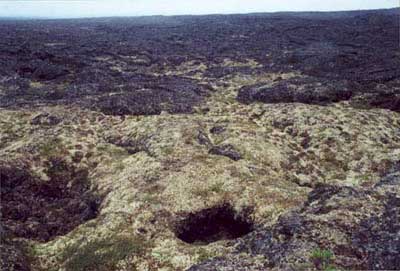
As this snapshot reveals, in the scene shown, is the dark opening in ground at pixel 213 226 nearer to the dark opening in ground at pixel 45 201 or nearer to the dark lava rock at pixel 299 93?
the dark opening in ground at pixel 45 201

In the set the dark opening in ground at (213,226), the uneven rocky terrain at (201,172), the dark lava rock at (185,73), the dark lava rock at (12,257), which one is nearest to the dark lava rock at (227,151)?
the uneven rocky terrain at (201,172)

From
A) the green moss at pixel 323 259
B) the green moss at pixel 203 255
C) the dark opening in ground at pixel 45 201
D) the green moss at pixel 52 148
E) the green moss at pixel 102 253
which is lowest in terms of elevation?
the dark opening in ground at pixel 45 201

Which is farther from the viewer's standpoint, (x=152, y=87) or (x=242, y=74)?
(x=242, y=74)

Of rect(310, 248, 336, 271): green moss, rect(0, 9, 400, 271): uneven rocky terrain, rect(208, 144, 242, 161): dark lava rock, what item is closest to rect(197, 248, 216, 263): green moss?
rect(0, 9, 400, 271): uneven rocky terrain

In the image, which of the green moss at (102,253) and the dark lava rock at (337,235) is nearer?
the dark lava rock at (337,235)

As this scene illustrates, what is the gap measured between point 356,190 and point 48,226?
19499mm

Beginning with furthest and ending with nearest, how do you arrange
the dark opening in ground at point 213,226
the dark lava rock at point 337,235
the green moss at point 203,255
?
the dark opening in ground at point 213,226 → the green moss at point 203,255 → the dark lava rock at point 337,235

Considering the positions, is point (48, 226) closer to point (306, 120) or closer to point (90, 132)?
point (90, 132)

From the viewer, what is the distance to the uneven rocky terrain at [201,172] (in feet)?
81.8

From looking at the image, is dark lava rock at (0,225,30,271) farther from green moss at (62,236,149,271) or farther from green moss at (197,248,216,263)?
green moss at (197,248,216,263)

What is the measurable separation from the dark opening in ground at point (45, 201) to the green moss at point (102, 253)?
4127 mm

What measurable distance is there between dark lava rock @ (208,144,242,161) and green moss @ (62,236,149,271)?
42.7 ft

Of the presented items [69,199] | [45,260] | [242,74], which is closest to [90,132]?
[69,199]

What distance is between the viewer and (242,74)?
80.2m
